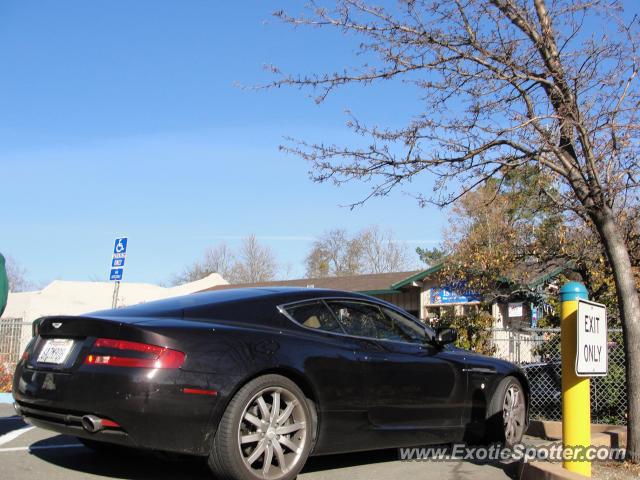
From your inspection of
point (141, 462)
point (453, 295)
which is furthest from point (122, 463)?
point (453, 295)

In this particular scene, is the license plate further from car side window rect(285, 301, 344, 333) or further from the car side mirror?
the car side mirror

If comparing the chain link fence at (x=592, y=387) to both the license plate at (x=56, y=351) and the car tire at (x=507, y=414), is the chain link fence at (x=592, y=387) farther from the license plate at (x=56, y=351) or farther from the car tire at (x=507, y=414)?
the license plate at (x=56, y=351)

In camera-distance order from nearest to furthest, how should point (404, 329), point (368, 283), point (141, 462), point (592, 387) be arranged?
point (141, 462), point (404, 329), point (592, 387), point (368, 283)

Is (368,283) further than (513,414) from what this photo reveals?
Yes

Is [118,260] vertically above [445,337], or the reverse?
[118,260]

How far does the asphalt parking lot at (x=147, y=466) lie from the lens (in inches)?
184

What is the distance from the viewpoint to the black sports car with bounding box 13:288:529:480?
4035 millimetres

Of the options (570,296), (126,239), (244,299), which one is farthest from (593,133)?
(126,239)

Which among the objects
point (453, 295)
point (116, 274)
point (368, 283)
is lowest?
point (116, 274)

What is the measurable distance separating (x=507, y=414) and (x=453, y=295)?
15.1m

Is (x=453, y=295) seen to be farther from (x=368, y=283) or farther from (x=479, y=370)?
(x=479, y=370)

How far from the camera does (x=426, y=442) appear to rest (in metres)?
5.62

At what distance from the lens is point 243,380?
426cm

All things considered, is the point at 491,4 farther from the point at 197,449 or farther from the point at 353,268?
the point at 353,268
